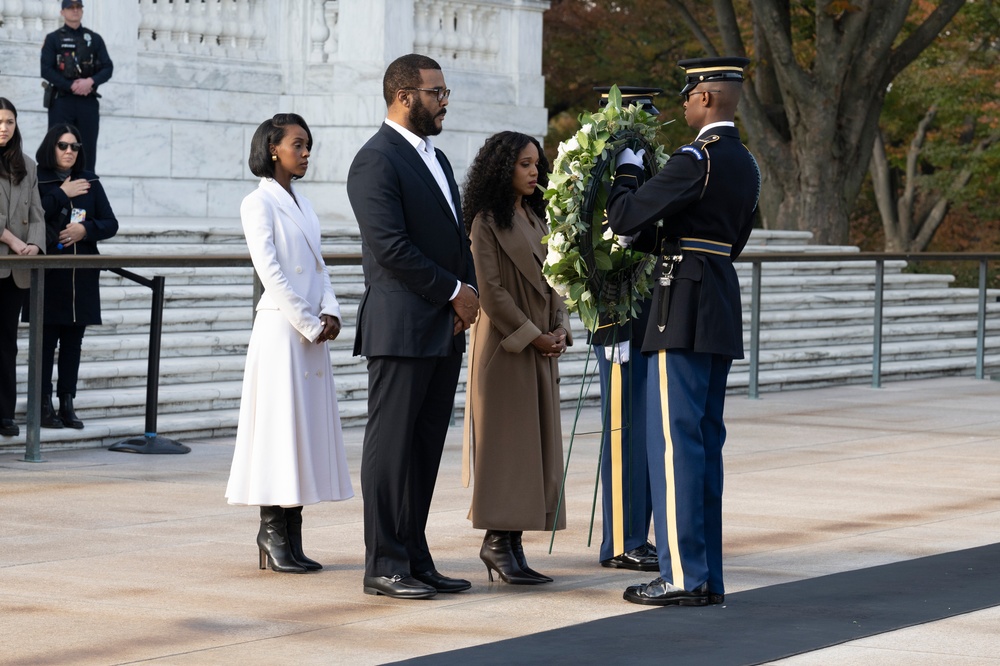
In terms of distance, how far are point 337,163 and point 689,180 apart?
12983 mm

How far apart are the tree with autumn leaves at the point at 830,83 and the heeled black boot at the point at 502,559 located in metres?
17.3

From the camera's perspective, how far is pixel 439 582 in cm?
690

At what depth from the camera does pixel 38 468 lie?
1012 cm

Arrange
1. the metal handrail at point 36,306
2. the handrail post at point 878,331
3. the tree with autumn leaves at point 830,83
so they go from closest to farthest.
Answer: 1. the metal handrail at point 36,306
2. the handrail post at point 878,331
3. the tree with autumn leaves at point 830,83

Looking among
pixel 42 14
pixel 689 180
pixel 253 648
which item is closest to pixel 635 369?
pixel 689 180

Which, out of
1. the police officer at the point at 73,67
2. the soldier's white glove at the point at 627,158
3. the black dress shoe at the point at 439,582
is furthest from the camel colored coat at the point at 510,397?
the police officer at the point at 73,67

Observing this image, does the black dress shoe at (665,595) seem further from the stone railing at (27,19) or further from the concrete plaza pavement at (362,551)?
the stone railing at (27,19)

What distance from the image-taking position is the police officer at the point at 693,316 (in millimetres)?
6566

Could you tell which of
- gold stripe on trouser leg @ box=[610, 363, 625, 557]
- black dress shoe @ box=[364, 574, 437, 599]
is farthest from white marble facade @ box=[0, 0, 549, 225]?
black dress shoe @ box=[364, 574, 437, 599]

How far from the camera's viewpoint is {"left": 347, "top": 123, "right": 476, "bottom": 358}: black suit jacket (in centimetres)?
660

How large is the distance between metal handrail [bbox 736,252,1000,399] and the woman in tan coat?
707cm

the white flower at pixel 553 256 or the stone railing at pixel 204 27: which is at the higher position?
the stone railing at pixel 204 27

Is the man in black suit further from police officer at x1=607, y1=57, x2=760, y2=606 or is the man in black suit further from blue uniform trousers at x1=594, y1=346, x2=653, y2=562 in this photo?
blue uniform trousers at x1=594, y1=346, x2=653, y2=562

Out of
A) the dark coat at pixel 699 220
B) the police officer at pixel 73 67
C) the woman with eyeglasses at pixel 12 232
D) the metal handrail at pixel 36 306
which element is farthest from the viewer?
the police officer at pixel 73 67
